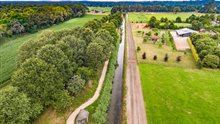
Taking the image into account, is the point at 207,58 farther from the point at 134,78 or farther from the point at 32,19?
the point at 32,19

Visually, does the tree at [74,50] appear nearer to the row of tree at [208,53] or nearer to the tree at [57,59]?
the tree at [57,59]

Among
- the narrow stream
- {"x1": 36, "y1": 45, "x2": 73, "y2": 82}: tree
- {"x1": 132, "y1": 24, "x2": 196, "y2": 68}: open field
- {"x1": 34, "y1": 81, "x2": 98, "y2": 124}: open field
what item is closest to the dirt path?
{"x1": 34, "y1": 81, "x2": 98, "y2": 124}: open field

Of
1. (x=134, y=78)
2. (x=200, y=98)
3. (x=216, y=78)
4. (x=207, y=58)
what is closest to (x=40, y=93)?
(x=134, y=78)

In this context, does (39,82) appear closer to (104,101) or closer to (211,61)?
(104,101)

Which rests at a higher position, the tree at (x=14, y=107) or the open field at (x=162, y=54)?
the tree at (x=14, y=107)

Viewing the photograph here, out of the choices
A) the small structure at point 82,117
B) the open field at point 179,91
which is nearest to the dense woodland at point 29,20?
the open field at point 179,91
